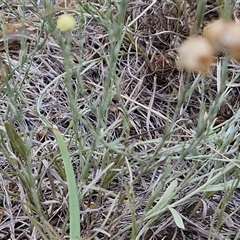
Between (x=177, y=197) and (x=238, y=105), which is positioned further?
(x=238, y=105)

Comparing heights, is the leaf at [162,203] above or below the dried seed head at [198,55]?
below

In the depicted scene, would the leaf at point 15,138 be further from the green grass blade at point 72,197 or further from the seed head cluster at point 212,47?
the seed head cluster at point 212,47

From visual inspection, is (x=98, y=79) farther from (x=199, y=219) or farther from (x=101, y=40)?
(x=199, y=219)

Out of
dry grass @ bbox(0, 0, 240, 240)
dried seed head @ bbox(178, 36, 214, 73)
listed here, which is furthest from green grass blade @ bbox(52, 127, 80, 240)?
dried seed head @ bbox(178, 36, 214, 73)

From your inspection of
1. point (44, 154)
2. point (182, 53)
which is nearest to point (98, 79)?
point (44, 154)

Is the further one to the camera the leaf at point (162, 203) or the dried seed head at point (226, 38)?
the leaf at point (162, 203)

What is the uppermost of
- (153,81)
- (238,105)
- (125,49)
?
(125,49)

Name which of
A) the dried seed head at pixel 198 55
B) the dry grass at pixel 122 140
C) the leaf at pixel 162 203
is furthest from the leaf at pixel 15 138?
the dried seed head at pixel 198 55
